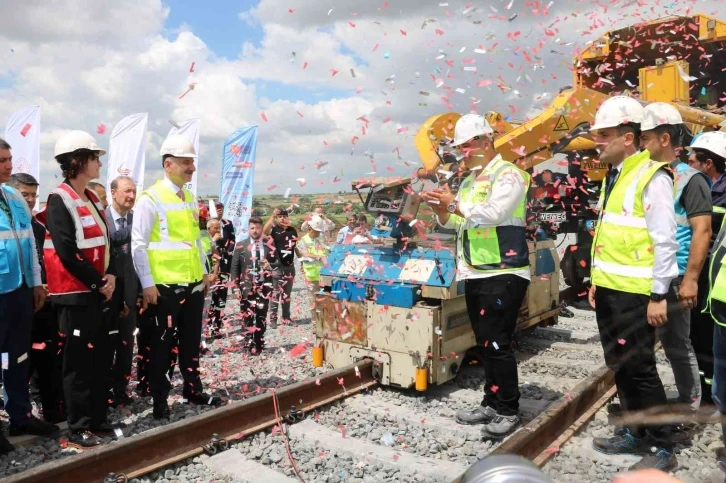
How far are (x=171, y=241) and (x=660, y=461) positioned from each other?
3830 mm

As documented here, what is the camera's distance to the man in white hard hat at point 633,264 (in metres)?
3.33

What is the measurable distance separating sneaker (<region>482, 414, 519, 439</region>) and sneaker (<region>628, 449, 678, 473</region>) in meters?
0.83

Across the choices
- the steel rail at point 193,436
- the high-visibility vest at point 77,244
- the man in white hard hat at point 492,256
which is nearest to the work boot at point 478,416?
the man in white hard hat at point 492,256

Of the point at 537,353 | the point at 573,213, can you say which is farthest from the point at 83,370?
the point at 573,213

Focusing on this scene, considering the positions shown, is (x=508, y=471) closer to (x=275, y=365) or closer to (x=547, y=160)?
(x=275, y=365)

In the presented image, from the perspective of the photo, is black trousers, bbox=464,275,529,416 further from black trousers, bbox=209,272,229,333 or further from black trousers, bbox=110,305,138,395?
black trousers, bbox=209,272,229,333

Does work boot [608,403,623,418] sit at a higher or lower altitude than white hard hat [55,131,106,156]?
lower

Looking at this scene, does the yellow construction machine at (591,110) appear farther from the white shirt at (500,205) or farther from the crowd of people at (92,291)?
the crowd of people at (92,291)

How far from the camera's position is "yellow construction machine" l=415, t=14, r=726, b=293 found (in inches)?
271

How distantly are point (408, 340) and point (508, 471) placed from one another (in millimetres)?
3858

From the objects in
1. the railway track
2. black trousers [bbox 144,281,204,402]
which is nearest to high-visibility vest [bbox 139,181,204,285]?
black trousers [bbox 144,281,204,402]

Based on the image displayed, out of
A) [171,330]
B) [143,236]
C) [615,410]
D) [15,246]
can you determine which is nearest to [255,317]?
[171,330]

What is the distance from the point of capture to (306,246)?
9.69 metres

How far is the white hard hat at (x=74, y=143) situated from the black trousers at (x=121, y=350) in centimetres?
149
